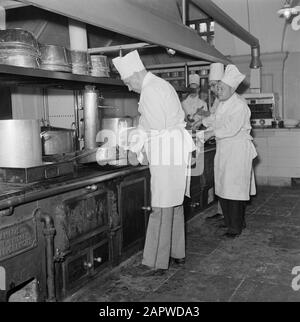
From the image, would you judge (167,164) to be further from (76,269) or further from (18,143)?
(18,143)

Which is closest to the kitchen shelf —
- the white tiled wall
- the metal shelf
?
the metal shelf

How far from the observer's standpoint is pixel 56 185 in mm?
2273

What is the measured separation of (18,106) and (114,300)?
7.31ft

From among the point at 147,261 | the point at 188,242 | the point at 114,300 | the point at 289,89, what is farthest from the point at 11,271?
the point at 289,89

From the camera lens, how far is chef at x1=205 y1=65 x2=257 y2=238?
385cm

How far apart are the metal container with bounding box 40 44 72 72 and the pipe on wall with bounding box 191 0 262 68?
165 centimetres

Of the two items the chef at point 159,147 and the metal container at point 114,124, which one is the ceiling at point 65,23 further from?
the metal container at point 114,124

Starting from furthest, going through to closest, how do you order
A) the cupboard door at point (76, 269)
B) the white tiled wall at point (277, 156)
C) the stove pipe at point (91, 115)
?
1. the white tiled wall at point (277, 156)
2. the stove pipe at point (91, 115)
3. the cupboard door at point (76, 269)

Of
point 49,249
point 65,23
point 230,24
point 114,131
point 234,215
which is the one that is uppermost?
point 230,24

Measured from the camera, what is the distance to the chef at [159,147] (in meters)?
2.86

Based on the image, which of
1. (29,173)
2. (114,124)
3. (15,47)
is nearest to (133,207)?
(114,124)

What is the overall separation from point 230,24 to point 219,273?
137 inches

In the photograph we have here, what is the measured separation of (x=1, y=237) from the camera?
6.39ft

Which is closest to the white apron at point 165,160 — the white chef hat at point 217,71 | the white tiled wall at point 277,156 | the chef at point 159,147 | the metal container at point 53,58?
the chef at point 159,147
